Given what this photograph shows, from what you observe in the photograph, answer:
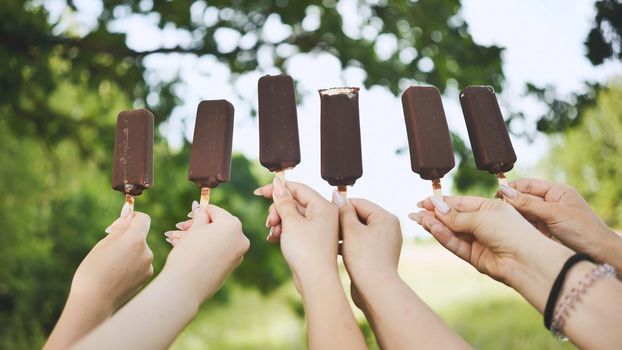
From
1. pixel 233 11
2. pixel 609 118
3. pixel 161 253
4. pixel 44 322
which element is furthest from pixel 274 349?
pixel 609 118

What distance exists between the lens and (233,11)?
3.98m

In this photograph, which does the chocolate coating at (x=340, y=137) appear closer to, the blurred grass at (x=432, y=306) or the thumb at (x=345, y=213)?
the thumb at (x=345, y=213)

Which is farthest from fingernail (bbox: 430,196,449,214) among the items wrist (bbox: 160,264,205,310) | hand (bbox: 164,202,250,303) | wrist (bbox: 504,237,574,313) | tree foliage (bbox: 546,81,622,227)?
tree foliage (bbox: 546,81,622,227)

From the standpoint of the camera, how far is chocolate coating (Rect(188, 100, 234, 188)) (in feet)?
4.47

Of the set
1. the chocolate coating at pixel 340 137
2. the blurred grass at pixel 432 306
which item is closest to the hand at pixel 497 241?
the chocolate coating at pixel 340 137

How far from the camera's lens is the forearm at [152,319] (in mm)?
1016

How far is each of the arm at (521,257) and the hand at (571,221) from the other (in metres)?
0.13

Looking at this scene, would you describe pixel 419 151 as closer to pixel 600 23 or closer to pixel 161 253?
pixel 600 23

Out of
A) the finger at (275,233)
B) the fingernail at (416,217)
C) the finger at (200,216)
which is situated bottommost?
the finger at (275,233)

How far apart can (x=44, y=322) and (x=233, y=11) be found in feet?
18.5

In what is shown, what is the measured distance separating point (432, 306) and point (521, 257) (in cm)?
714

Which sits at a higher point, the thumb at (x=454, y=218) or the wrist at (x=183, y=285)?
the thumb at (x=454, y=218)

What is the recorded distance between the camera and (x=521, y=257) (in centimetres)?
114

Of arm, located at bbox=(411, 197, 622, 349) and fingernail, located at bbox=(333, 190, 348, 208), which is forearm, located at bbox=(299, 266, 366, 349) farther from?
arm, located at bbox=(411, 197, 622, 349)
